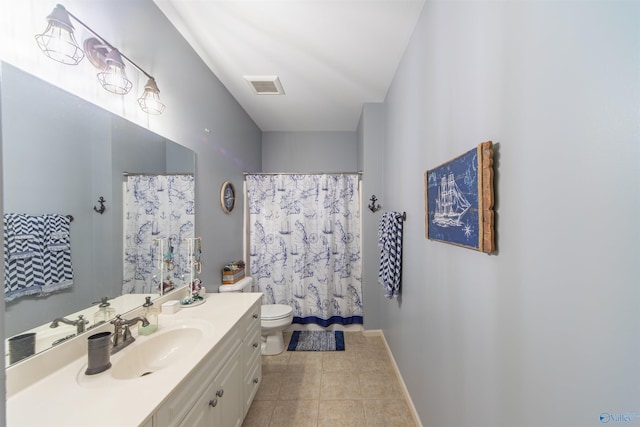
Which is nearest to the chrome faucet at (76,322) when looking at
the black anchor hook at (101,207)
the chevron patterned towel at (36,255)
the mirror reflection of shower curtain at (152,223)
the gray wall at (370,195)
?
the chevron patterned towel at (36,255)

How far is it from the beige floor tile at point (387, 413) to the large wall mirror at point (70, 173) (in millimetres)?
1659

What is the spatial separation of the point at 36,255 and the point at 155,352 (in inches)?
26.5

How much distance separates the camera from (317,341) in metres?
2.76

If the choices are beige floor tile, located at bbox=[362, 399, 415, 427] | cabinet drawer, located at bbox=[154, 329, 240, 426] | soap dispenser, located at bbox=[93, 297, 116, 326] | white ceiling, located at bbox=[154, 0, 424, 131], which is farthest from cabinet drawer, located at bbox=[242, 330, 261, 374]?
white ceiling, located at bbox=[154, 0, 424, 131]

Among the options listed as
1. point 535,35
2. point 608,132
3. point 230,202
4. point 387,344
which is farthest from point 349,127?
point 608,132

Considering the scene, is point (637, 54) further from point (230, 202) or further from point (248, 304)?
point (230, 202)

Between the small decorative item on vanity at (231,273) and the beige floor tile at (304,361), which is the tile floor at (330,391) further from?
the small decorative item on vanity at (231,273)

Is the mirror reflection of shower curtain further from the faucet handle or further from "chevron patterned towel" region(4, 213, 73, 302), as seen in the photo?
"chevron patterned towel" region(4, 213, 73, 302)

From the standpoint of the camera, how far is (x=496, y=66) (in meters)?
0.88

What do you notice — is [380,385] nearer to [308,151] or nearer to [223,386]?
[223,386]

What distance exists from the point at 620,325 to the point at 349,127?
3.42 metres

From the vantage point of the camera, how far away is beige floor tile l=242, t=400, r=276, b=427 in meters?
1.72

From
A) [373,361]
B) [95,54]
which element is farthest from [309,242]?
[95,54]
